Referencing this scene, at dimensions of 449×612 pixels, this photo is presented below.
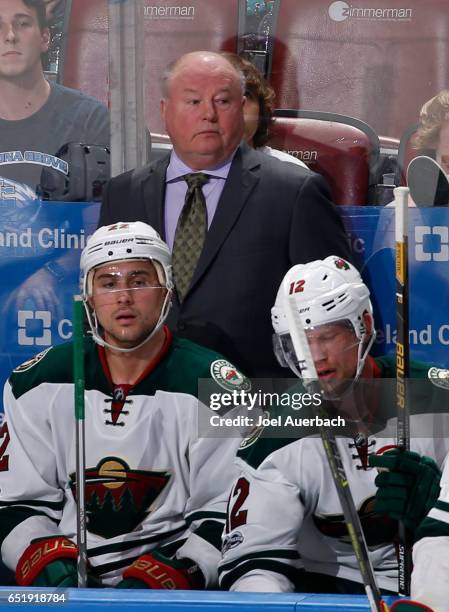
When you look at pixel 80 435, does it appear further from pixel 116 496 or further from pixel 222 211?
pixel 222 211

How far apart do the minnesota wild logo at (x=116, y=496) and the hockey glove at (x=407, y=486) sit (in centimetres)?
54

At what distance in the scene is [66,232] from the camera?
3.81 m

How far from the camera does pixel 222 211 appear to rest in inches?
150

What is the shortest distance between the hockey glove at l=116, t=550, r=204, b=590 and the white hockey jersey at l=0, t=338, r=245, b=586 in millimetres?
41

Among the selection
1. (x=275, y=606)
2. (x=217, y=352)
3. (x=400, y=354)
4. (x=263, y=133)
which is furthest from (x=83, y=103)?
(x=275, y=606)

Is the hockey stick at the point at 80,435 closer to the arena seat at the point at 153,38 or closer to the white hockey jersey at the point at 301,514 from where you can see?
the white hockey jersey at the point at 301,514

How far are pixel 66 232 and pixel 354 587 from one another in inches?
44.9

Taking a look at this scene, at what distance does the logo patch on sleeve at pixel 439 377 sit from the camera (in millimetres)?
3605

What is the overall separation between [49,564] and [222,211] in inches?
38.4

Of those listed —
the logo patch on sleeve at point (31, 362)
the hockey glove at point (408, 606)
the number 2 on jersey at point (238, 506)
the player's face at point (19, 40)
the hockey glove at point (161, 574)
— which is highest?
the player's face at point (19, 40)

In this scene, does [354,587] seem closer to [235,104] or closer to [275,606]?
[275,606]

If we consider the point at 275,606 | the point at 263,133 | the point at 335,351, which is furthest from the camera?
the point at 263,133

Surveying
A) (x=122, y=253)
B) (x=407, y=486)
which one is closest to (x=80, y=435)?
(x=122, y=253)

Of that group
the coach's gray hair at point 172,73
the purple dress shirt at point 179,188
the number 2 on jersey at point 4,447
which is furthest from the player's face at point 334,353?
the number 2 on jersey at point 4,447
